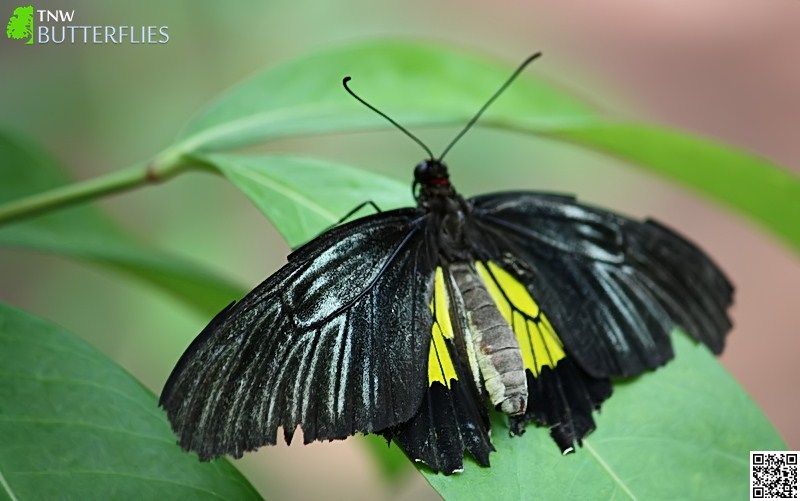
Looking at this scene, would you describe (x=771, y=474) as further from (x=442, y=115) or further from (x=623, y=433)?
(x=442, y=115)

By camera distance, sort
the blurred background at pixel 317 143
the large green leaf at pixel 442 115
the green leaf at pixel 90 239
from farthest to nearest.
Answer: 1. the blurred background at pixel 317 143
2. the green leaf at pixel 90 239
3. the large green leaf at pixel 442 115

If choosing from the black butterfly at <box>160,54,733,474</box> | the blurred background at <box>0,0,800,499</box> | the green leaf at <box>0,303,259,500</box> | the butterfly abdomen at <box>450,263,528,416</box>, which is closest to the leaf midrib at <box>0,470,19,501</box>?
the green leaf at <box>0,303,259,500</box>

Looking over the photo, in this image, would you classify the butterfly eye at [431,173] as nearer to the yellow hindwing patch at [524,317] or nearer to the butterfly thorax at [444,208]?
the butterfly thorax at [444,208]

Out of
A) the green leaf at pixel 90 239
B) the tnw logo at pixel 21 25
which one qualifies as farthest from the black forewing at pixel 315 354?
the tnw logo at pixel 21 25

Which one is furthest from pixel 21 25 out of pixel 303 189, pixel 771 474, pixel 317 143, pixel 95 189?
pixel 317 143

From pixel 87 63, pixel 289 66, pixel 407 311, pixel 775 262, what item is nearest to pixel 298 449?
pixel 87 63

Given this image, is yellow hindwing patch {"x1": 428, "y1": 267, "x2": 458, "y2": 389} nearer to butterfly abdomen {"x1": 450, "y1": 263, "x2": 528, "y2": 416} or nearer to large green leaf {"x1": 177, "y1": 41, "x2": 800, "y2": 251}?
butterfly abdomen {"x1": 450, "y1": 263, "x2": 528, "y2": 416}

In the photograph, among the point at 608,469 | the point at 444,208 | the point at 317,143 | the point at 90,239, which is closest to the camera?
the point at 608,469
